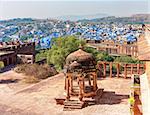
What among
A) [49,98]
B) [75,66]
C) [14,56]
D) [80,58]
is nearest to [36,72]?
[49,98]

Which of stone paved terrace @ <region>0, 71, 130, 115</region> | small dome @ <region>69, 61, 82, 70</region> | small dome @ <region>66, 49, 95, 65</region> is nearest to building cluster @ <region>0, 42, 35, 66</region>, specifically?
stone paved terrace @ <region>0, 71, 130, 115</region>

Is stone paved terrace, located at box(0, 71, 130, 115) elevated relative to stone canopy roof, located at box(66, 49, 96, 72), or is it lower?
lower

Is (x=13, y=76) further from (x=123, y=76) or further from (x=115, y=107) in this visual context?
(x=115, y=107)

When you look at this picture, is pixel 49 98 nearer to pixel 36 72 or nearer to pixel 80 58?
pixel 80 58

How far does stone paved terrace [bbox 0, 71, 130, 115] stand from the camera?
18.5 meters

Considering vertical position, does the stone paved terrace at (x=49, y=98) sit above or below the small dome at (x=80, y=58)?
below

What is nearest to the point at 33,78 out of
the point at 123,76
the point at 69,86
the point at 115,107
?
the point at 123,76

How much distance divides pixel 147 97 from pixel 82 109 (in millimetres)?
10826

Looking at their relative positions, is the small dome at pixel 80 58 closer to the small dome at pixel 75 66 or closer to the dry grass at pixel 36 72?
the small dome at pixel 75 66

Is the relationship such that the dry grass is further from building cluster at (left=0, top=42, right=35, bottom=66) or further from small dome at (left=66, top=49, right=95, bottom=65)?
small dome at (left=66, top=49, right=95, bottom=65)

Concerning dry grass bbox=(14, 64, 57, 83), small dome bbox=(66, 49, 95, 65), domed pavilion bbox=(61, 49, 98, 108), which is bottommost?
dry grass bbox=(14, 64, 57, 83)

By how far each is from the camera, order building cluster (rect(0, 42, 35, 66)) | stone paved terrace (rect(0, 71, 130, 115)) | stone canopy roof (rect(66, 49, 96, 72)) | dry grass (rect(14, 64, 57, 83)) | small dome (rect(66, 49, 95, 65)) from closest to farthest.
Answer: stone paved terrace (rect(0, 71, 130, 115))
stone canopy roof (rect(66, 49, 96, 72))
small dome (rect(66, 49, 95, 65))
dry grass (rect(14, 64, 57, 83))
building cluster (rect(0, 42, 35, 66))

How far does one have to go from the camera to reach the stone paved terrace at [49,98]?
18.5m

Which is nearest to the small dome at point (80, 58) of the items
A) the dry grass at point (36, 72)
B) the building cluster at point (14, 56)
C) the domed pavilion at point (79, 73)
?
the domed pavilion at point (79, 73)
